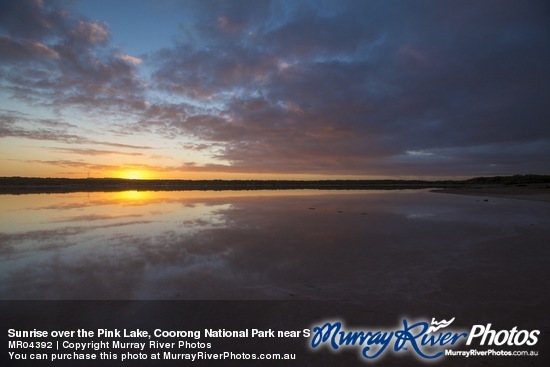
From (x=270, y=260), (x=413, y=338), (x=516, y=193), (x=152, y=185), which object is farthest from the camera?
(x=152, y=185)

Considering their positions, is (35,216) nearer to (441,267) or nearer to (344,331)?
(344,331)

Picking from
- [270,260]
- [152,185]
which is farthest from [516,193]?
[152,185]

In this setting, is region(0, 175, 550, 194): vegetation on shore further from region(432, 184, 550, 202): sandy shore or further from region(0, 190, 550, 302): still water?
region(0, 190, 550, 302): still water

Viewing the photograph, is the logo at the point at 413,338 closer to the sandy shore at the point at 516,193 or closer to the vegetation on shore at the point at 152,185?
the sandy shore at the point at 516,193

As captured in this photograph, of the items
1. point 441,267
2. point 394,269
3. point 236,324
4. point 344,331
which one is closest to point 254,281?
point 236,324

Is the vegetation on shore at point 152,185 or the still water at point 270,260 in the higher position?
the vegetation on shore at point 152,185

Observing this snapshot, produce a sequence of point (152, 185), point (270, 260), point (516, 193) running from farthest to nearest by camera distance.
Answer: point (152, 185) < point (516, 193) < point (270, 260)

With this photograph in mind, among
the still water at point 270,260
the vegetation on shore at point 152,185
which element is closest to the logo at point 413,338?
the still water at point 270,260

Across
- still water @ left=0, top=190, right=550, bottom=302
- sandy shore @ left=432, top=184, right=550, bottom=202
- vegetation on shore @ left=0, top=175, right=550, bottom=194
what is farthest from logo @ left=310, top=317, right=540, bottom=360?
vegetation on shore @ left=0, top=175, right=550, bottom=194

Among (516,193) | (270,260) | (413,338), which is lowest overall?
(413,338)

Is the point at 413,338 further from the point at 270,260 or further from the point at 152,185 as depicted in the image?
the point at 152,185

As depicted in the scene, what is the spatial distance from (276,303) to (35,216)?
15.1m

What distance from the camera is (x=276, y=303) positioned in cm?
467

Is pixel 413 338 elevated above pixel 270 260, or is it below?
below
